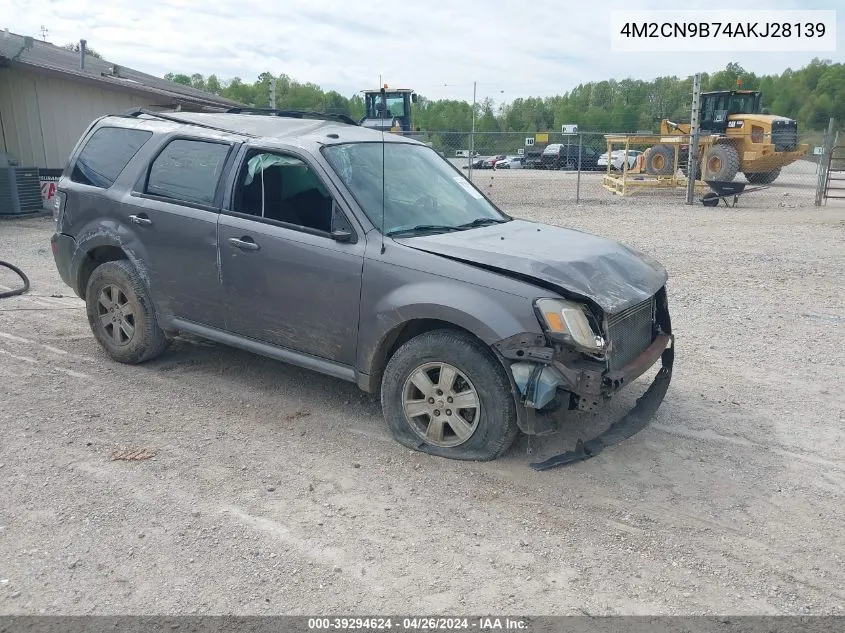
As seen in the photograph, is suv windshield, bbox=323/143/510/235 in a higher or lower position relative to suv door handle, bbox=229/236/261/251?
higher

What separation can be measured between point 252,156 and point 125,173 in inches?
49.4

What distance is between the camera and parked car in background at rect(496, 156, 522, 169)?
42.9m

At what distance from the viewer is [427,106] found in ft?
235

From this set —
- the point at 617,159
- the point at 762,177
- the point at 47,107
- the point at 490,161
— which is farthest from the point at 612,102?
the point at 47,107

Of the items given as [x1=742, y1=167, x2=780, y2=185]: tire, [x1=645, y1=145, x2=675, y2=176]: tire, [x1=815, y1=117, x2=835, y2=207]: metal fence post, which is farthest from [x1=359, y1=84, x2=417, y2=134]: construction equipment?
[x1=815, y1=117, x2=835, y2=207]: metal fence post

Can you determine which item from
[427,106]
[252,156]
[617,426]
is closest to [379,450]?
[617,426]

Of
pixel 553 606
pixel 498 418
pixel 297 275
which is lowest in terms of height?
pixel 553 606

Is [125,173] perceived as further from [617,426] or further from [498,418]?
[617,426]

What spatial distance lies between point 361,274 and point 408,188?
35.6 inches

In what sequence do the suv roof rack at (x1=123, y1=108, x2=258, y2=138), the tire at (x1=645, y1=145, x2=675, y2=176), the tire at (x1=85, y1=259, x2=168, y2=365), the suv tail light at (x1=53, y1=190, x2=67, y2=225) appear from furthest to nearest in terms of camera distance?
the tire at (x1=645, y1=145, x2=675, y2=176), the suv tail light at (x1=53, y1=190, x2=67, y2=225), the tire at (x1=85, y1=259, x2=168, y2=365), the suv roof rack at (x1=123, y1=108, x2=258, y2=138)

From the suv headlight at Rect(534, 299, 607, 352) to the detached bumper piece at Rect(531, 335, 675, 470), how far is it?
0.30m

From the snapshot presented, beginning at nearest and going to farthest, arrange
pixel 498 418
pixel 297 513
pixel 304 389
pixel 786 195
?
pixel 297 513, pixel 498 418, pixel 304 389, pixel 786 195

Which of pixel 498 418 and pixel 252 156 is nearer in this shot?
pixel 498 418

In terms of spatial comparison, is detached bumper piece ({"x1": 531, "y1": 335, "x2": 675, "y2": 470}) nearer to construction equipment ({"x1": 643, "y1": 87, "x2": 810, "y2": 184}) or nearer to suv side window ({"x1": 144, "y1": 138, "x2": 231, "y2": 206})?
suv side window ({"x1": 144, "y1": 138, "x2": 231, "y2": 206})
